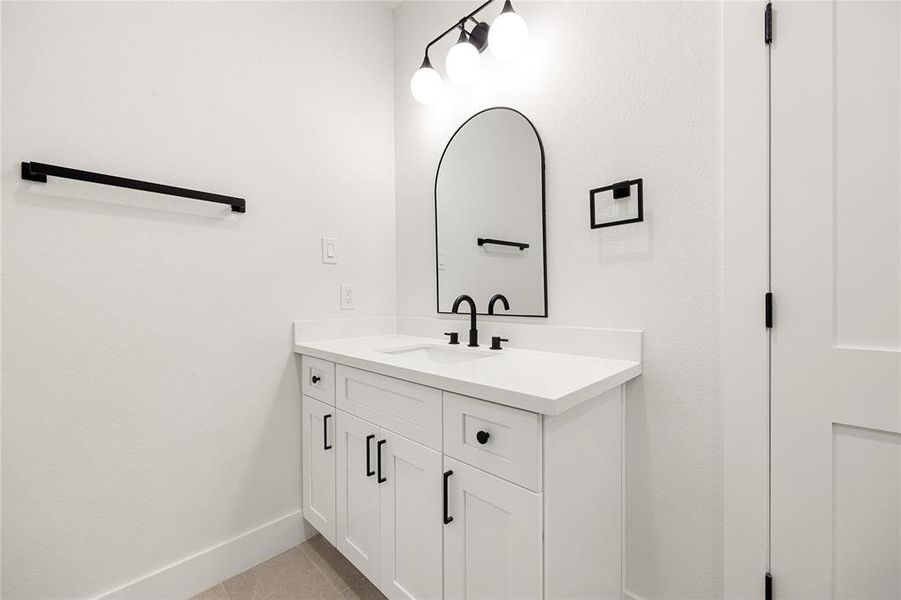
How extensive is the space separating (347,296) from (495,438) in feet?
3.83

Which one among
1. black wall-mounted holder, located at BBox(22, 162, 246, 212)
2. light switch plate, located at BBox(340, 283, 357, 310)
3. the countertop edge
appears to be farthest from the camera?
light switch plate, located at BBox(340, 283, 357, 310)

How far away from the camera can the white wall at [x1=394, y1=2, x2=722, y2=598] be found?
1086 millimetres

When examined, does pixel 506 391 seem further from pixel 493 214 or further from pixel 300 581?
pixel 300 581

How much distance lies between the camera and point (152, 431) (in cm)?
134

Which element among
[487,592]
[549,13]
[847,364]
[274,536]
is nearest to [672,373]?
[847,364]

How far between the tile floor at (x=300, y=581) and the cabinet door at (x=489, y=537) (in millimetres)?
583

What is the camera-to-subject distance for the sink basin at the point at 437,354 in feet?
4.94

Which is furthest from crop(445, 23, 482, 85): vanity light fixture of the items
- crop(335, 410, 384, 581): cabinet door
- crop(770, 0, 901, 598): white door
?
crop(335, 410, 384, 581): cabinet door

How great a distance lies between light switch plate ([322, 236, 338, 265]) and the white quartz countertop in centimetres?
41

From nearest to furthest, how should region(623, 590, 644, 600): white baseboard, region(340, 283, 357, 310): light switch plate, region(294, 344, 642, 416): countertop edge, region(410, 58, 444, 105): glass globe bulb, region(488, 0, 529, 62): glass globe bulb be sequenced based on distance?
region(294, 344, 642, 416): countertop edge, region(623, 590, 644, 600): white baseboard, region(488, 0, 529, 62): glass globe bulb, region(410, 58, 444, 105): glass globe bulb, region(340, 283, 357, 310): light switch plate

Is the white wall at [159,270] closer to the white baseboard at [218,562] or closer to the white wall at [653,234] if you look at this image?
the white baseboard at [218,562]

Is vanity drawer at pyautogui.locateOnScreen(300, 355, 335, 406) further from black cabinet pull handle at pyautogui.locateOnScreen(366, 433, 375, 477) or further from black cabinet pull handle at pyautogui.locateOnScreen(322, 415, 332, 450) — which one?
black cabinet pull handle at pyautogui.locateOnScreen(366, 433, 375, 477)

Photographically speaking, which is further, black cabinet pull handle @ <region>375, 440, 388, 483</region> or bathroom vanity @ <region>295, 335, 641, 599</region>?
black cabinet pull handle @ <region>375, 440, 388, 483</region>

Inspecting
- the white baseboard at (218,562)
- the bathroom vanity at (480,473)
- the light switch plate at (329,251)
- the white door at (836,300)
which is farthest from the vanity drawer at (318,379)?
the white door at (836,300)
